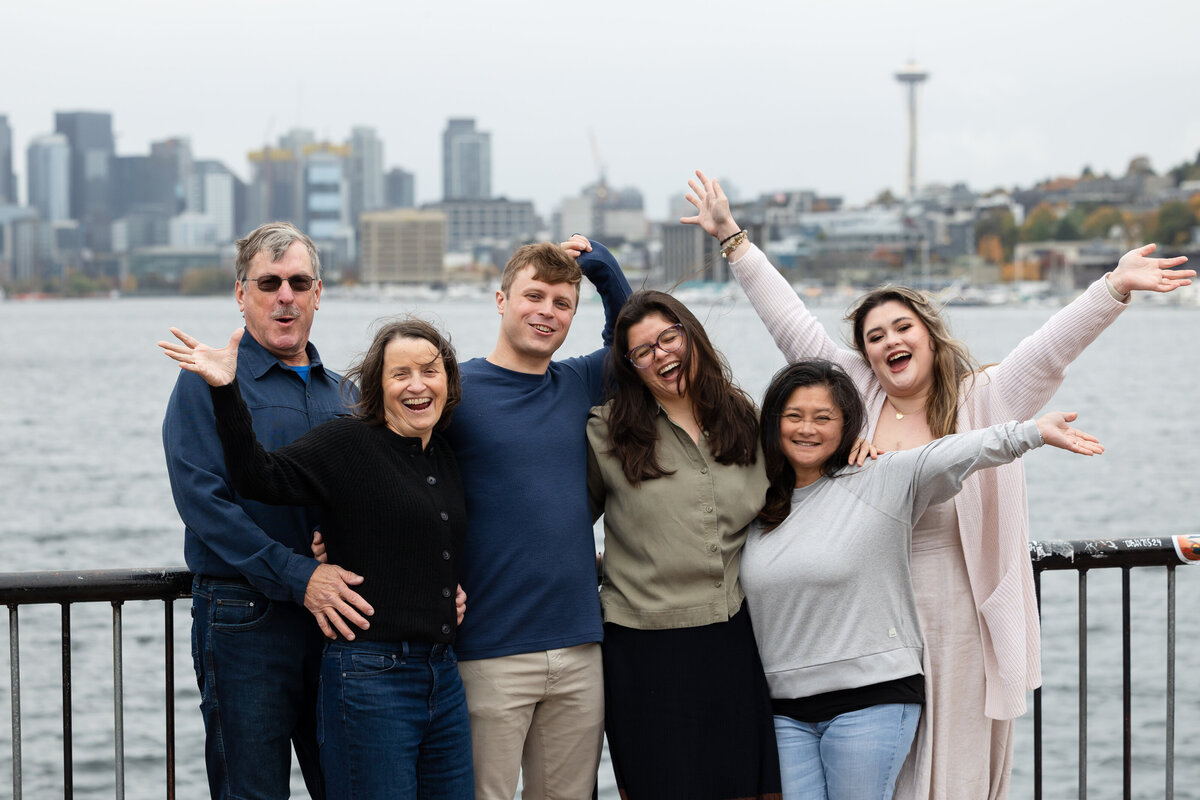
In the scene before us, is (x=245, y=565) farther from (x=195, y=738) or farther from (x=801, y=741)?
(x=195, y=738)

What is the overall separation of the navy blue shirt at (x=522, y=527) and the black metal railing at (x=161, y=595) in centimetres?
A: 98

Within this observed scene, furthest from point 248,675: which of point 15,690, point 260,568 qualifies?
point 15,690

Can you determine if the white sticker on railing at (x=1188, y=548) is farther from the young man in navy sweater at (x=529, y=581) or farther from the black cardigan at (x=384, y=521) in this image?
the black cardigan at (x=384, y=521)

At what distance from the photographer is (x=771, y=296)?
4.65 metres

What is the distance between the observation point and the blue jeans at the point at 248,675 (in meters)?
3.89

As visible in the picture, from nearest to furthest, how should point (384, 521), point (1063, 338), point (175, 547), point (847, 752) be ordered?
point (384, 521)
point (847, 752)
point (1063, 338)
point (175, 547)

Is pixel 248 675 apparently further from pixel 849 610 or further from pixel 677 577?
pixel 849 610

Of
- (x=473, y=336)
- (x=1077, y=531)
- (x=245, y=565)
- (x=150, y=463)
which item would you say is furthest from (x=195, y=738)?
(x=473, y=336)

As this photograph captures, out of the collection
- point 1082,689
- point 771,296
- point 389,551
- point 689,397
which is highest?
point 771,296

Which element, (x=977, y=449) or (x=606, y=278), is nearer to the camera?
(x=977, y=449)

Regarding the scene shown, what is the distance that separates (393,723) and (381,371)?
3.44 feet

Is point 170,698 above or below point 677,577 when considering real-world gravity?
below

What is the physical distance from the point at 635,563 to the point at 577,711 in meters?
0.50

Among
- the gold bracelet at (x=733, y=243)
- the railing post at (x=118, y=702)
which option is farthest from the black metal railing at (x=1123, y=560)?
the railing post at (x=118, y=702)
